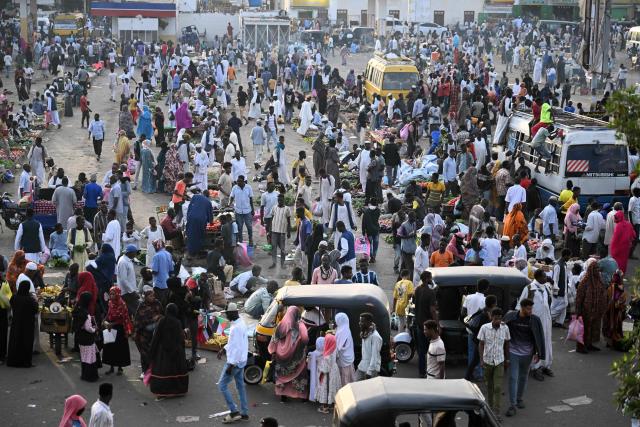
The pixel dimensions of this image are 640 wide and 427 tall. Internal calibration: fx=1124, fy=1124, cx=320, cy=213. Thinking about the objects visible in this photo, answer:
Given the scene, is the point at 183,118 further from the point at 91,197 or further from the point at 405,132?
the point at 91,197

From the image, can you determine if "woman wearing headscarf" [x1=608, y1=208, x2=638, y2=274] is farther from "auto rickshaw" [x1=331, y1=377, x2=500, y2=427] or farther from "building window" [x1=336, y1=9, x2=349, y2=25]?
"building window" [x1=336, y1=9, x2=349, y2=25]

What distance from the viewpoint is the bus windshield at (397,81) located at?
32.0 metres

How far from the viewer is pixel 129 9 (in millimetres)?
55406

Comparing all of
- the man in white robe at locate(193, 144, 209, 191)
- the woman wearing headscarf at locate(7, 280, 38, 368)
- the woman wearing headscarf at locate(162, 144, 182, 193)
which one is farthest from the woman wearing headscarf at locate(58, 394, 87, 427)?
the woman wearing headscarf at locate(162, 144, 182, 193)

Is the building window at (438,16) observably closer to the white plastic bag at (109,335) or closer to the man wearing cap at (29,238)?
the man wearing cap at (29,238)

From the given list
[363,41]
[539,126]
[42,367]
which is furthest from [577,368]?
[363,41]

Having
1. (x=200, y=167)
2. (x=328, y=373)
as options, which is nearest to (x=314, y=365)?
(x=328, y=373)

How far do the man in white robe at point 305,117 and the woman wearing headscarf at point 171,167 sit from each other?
8.05m

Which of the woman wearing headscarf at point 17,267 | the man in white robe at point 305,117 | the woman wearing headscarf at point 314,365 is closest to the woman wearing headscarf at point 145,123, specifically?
the man in white robe at point 305,117

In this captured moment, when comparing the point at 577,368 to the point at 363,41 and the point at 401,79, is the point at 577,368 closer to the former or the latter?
the point at 401,79

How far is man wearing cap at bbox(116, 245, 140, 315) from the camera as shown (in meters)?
14.3

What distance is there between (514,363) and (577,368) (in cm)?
194

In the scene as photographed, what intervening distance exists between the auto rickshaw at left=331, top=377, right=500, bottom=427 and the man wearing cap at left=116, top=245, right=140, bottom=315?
5.71 meters

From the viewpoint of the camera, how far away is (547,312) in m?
12.8
